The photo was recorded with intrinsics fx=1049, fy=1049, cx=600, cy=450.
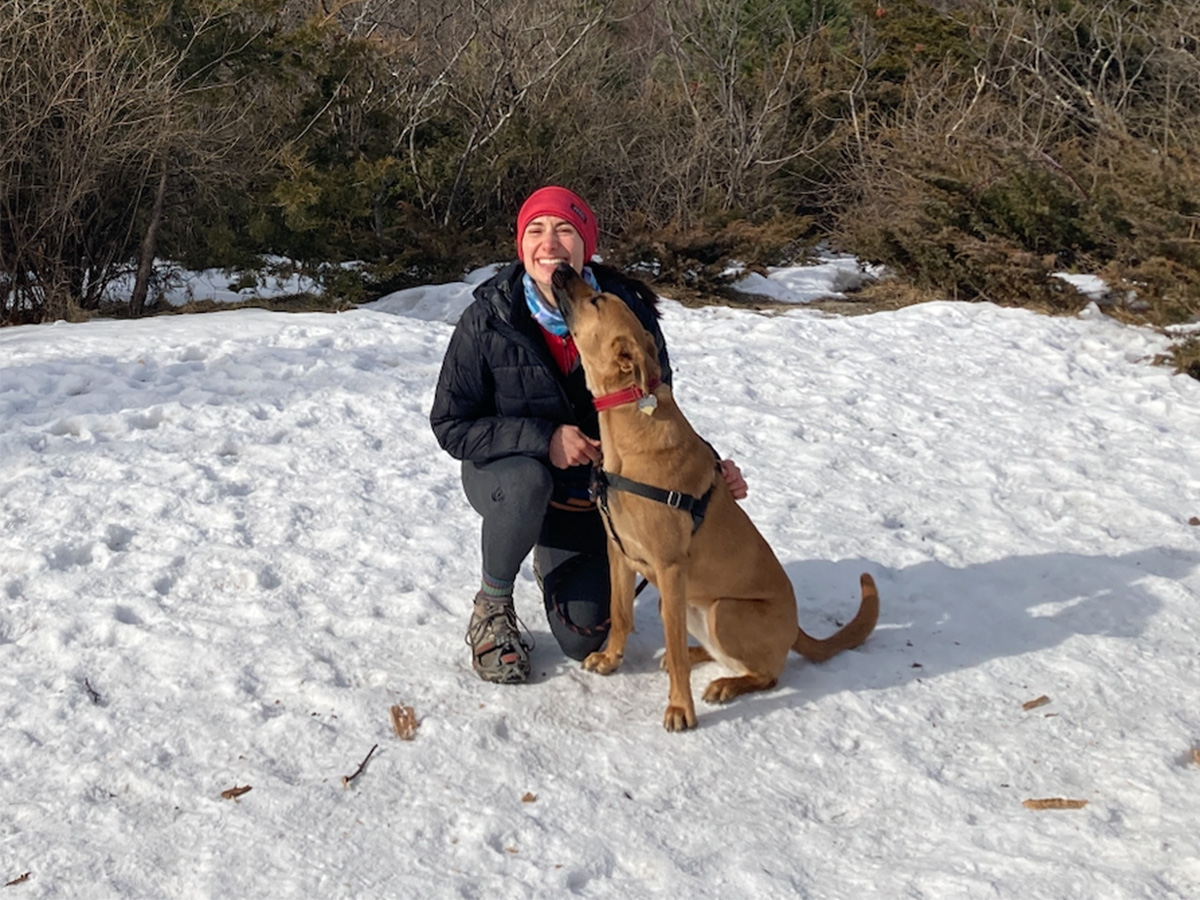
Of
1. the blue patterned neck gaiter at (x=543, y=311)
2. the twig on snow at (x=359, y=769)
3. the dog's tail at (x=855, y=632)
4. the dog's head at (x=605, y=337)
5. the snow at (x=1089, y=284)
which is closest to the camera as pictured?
the twig on snow at (x=359, y=769)

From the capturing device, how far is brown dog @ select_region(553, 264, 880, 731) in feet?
9.87

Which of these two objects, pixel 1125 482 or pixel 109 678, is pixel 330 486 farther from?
pixel 1125 482

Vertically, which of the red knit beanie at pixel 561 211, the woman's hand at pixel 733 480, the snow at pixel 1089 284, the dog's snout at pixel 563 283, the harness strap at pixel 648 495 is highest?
the red knit beanie at pixel 561 211

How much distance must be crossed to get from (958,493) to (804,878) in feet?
9.70

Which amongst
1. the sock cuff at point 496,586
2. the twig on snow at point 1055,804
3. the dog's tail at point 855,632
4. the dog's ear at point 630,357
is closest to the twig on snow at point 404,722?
the sock cuff at point 496,586

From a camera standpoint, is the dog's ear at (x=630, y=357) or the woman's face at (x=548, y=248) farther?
the woman's face at (x=548, y=248)

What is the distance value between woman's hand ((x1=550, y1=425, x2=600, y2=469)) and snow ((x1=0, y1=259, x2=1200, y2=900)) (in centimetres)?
69

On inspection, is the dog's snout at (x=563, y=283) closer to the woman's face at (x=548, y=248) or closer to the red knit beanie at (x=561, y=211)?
the woman's face at (x=548, y=248)

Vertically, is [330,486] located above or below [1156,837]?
below

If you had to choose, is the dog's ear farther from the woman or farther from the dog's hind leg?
the dog's hind leg

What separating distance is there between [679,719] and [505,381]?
3.77 ft

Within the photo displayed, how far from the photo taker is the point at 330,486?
465 cm

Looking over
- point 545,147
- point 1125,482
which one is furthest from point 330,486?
point 545,147

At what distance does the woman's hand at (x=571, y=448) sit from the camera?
10.3 ft
